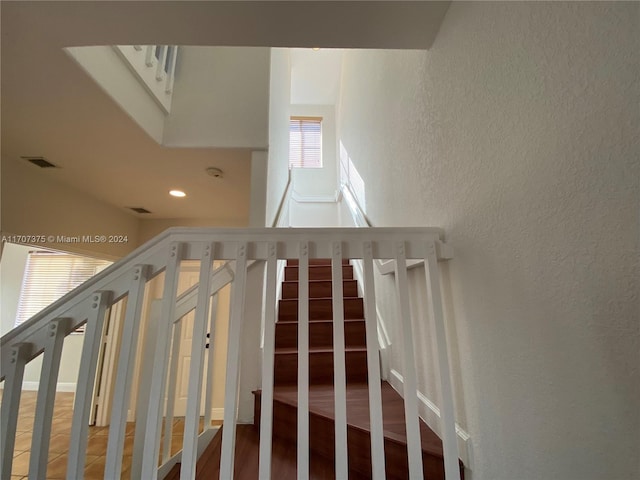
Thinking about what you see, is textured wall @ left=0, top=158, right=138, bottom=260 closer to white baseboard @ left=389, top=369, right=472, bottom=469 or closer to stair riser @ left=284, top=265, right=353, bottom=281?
stair riser @ left=284, top=265, right=353, bottom=281

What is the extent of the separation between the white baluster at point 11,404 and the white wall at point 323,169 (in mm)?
4303

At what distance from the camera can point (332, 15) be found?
3.23ft

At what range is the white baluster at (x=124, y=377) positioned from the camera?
2.86ft

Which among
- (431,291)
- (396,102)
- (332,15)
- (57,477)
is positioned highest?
(396,102)

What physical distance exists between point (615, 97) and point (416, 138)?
0.92 meters

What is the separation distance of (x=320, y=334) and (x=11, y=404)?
159cm

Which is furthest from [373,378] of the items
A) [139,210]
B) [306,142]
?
[306,142]

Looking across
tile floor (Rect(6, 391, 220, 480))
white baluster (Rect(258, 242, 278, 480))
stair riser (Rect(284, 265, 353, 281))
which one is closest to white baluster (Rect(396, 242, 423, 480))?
white baluster (Rect(258, 242, 278, 480))

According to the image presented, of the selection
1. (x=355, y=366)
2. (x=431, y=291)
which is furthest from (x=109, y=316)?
(x=431, y=291)

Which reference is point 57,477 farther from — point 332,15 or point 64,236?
point 332,15

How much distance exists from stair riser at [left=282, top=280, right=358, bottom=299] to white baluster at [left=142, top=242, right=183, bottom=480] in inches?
68.6

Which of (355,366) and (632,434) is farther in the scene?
(355,366)

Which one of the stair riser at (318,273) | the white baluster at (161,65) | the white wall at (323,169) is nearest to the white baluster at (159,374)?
the white baluster at (161,65)

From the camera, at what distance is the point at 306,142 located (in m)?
5.33
